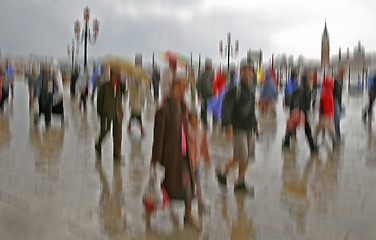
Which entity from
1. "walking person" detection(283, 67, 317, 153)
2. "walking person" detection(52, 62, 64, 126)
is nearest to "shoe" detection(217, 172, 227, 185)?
"walking person" detection(283, 67, 317, 153)

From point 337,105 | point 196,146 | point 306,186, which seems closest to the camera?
point 196,146

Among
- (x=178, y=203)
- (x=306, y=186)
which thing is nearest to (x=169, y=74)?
(x=178, y=203)

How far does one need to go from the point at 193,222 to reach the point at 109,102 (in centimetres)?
360

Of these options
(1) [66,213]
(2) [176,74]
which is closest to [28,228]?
(1) [66,213]

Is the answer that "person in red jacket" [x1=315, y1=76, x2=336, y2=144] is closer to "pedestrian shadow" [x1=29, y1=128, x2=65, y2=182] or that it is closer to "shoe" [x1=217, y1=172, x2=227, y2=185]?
"shoe" [x1=217, y1=172, x2=227, y2=185]

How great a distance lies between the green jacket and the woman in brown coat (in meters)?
3.10

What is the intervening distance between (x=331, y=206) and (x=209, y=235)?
1.77 m

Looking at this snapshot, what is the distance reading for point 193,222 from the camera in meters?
4.14

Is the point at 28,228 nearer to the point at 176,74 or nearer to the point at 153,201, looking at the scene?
the point at 153,201

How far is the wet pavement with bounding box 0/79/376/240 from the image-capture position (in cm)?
402

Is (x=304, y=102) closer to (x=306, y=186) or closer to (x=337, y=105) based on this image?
(x=337, y=105)

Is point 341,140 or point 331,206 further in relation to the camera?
point 341,140

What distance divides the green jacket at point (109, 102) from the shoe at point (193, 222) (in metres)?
3.37

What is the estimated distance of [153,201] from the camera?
4.33 m
